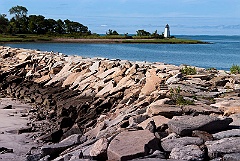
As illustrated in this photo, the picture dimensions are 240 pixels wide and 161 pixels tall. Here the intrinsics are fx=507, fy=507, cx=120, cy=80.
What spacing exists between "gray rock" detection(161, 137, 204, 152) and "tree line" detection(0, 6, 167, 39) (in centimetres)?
8112

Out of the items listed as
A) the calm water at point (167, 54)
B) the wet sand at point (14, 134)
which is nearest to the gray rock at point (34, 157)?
the wet sand at point (14, 134)

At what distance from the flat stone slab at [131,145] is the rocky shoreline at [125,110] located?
1 cm

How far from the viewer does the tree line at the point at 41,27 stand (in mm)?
87500

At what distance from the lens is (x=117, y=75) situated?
14.2 metres

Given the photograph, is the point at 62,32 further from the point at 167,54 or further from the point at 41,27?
the point at 167,54

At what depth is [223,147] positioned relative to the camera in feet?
19.2

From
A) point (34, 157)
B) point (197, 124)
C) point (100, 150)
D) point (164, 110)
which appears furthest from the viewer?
point (164, 110)

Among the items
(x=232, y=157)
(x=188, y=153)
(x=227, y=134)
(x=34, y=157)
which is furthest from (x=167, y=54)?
(x=232, y=157)

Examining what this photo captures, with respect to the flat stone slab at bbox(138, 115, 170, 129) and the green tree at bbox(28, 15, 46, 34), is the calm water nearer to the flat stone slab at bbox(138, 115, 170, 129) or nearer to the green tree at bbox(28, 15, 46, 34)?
the flat stone slab at bbox(138, 115, 170, 129)

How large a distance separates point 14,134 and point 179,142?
5.07m

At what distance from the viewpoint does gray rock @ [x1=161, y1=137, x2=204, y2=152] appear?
19.9 feet

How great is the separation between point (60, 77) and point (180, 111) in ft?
32.6

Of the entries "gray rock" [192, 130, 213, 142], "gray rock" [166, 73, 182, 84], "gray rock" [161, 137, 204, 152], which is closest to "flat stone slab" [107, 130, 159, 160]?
"gray rock" [161, 137, 204, 152]

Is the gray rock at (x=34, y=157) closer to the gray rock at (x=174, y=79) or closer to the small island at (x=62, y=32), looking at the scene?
the gray rock at (x=174, y=79)
